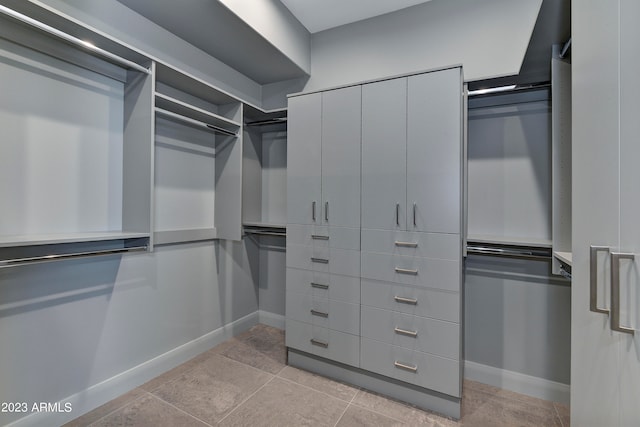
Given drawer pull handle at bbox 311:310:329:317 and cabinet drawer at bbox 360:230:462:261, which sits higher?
cabinet drawer at bbox 360:230:462:261

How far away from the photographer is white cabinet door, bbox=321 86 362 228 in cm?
207

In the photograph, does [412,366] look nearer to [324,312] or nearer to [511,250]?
[324,312]

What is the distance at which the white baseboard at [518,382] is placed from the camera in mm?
1996

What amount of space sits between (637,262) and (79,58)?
2616 mm

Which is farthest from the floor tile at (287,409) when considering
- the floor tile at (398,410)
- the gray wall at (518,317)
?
the gray wall at (518,317)

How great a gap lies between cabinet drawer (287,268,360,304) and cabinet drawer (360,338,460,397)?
34cm

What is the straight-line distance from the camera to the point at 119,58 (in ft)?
5.38

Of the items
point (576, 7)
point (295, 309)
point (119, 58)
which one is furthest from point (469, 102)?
point (119, 58)

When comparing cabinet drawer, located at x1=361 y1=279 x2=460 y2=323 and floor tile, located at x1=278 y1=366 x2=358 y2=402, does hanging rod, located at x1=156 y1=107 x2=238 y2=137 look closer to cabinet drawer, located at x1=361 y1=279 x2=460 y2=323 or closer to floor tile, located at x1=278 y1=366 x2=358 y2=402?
cabinet drawer, located at x1=361 y1=279 x2=460 y2=323

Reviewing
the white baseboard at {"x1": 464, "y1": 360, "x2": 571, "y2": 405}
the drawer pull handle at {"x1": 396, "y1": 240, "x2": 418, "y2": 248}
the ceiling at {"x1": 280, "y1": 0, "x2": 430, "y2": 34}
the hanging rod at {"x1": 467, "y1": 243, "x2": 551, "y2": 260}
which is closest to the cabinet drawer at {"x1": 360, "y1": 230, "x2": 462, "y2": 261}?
the drawer pull handle at {"x1": 396, "y1": 240, "x2": 418, "y2": 248}

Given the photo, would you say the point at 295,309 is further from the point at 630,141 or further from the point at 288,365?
the point at 630,141

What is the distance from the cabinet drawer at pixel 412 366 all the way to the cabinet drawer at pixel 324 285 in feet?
1.13

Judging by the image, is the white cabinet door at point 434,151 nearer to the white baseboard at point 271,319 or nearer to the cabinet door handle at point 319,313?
the cabinet door handle at point 319,313

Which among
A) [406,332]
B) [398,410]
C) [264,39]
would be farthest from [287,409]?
[264,39]
